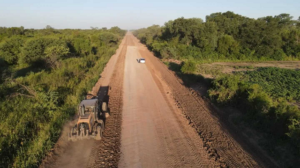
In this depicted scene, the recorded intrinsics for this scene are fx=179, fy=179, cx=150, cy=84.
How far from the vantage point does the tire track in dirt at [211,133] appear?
7.78 meters

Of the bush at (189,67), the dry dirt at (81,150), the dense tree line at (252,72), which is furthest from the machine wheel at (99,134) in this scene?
the bush at (189,67)

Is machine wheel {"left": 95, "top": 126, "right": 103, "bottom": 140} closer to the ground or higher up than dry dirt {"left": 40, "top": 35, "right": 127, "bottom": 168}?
higher up

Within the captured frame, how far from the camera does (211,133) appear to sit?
9.82 metres

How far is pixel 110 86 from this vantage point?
18.2m

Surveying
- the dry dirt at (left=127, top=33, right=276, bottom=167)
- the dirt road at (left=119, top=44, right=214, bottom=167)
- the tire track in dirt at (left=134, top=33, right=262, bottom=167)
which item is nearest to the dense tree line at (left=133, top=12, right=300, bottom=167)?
the dry dirt at (left=127, top=33, right=276, bottom=167)

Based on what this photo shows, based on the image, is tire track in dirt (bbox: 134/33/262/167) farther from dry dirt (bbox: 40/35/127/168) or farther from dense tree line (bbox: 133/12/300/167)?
dry dirt (bbox: 40/35/127/168)

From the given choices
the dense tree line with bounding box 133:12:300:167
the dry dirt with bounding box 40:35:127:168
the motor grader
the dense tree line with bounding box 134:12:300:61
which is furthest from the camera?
the dense tree line with bounding box 134:12:300:61

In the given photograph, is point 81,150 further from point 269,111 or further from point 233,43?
point 233,43

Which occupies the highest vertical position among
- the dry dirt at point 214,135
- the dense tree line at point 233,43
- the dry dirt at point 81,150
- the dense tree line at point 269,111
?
the dense tree line at point 233,43

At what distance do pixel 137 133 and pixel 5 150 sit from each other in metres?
5.96

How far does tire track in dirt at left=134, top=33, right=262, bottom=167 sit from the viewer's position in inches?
306

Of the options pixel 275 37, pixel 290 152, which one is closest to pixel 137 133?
pixel 290 152

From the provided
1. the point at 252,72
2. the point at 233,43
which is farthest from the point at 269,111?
the point at 233,43

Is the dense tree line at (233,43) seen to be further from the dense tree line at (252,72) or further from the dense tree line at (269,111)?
the dense tree line at (269,111)
